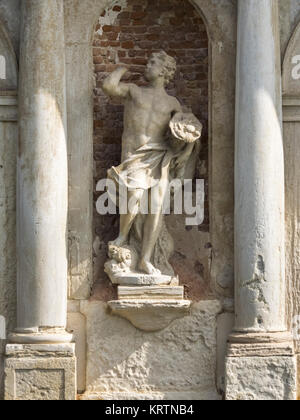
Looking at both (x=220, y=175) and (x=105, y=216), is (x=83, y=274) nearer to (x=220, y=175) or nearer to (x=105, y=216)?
(x=105, y=216)

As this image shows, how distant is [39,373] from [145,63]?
10.2 ft

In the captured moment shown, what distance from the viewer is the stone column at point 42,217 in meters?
10.7

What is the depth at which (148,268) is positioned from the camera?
1111 cm

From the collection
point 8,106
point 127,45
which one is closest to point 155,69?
point 127,45

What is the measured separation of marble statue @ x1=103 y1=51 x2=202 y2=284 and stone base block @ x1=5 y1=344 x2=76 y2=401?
2.96 ft

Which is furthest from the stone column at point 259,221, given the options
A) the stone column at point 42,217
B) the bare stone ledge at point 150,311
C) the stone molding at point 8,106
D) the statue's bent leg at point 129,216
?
the stone molding at point 8,106

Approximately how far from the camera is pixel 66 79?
11.3m

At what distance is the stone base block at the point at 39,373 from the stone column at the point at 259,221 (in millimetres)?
1426

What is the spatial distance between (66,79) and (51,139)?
0.67 metres

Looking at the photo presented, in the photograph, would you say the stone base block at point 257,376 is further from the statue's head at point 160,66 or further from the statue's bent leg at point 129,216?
the statue's head at point 160,66

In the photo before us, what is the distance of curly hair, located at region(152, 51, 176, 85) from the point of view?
11.4 meters

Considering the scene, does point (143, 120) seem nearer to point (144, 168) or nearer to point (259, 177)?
point (144, 168)

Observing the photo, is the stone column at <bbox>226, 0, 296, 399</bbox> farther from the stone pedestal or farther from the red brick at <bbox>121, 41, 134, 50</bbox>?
the red brick at <bbox>121, 41, 134, 50</bbox>
